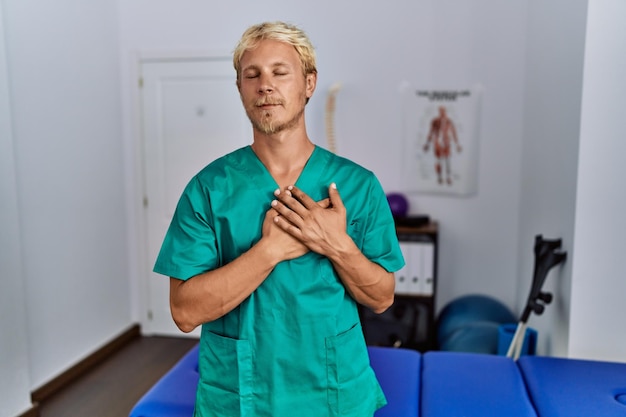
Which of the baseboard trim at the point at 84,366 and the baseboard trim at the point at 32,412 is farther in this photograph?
the baseboard trim at the point at 84,366

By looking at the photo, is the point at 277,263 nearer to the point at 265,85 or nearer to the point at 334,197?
the point at 334,197

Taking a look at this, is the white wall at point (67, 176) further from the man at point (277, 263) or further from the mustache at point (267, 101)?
the mustache at point (267, 101)

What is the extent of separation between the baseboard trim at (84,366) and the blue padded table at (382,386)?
106 cm

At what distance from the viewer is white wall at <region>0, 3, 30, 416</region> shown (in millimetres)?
2217

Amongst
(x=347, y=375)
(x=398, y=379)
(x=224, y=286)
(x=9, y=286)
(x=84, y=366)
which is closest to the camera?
(x=224, y=286)

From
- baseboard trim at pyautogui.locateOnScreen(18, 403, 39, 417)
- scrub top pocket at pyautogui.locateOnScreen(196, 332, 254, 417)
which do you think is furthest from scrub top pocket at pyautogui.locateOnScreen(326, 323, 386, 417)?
baseboard trim at pyautogui.locateOnScreen(18, 403, 39, 417)

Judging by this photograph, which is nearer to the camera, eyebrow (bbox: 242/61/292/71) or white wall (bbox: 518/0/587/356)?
eyebrow (bbox: 242/61/292/71)

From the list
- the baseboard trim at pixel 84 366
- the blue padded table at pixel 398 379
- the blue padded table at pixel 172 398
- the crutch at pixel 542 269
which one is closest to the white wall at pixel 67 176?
the baseboard trim at pixel 84 366

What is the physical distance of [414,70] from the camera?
10.7ft

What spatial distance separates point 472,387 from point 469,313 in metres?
1.29

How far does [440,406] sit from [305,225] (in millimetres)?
907

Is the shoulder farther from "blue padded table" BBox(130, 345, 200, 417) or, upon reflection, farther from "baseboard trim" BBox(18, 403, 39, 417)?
"baseboard trim" BBox(18, 403, 39, 417)

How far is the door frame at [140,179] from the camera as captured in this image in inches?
133

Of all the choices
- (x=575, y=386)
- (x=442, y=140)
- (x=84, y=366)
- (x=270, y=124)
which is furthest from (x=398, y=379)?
(x=84, y=366)
